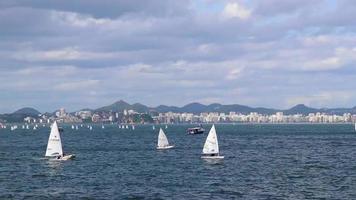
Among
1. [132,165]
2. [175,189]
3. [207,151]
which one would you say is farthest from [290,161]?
[175,189]

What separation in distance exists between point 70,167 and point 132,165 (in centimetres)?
1037

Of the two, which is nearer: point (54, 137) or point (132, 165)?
point (132, 165)

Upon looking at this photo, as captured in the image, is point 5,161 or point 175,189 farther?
point 5,161

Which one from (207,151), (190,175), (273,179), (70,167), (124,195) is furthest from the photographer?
(207,151)

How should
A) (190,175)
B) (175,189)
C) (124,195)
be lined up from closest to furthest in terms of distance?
(124,195), (175,189), (190,175)

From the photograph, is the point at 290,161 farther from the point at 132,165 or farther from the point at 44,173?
the point at 44,173

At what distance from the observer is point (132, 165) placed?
10650cm

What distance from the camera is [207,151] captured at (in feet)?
399

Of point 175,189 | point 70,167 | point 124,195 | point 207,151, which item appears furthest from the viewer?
point 207,151

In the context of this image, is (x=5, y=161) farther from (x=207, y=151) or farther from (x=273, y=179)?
(x=273, y=179)

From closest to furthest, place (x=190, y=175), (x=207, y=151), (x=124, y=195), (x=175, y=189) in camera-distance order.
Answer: (x=124, y=195) → (x=175, y=189) → (x=190, y=175) → (x=207, y=151)

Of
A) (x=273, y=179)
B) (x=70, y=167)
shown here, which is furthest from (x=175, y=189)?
(x=70, y=167)

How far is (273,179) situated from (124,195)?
75.6ft

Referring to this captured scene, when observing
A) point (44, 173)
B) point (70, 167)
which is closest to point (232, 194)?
point (44, 173)
